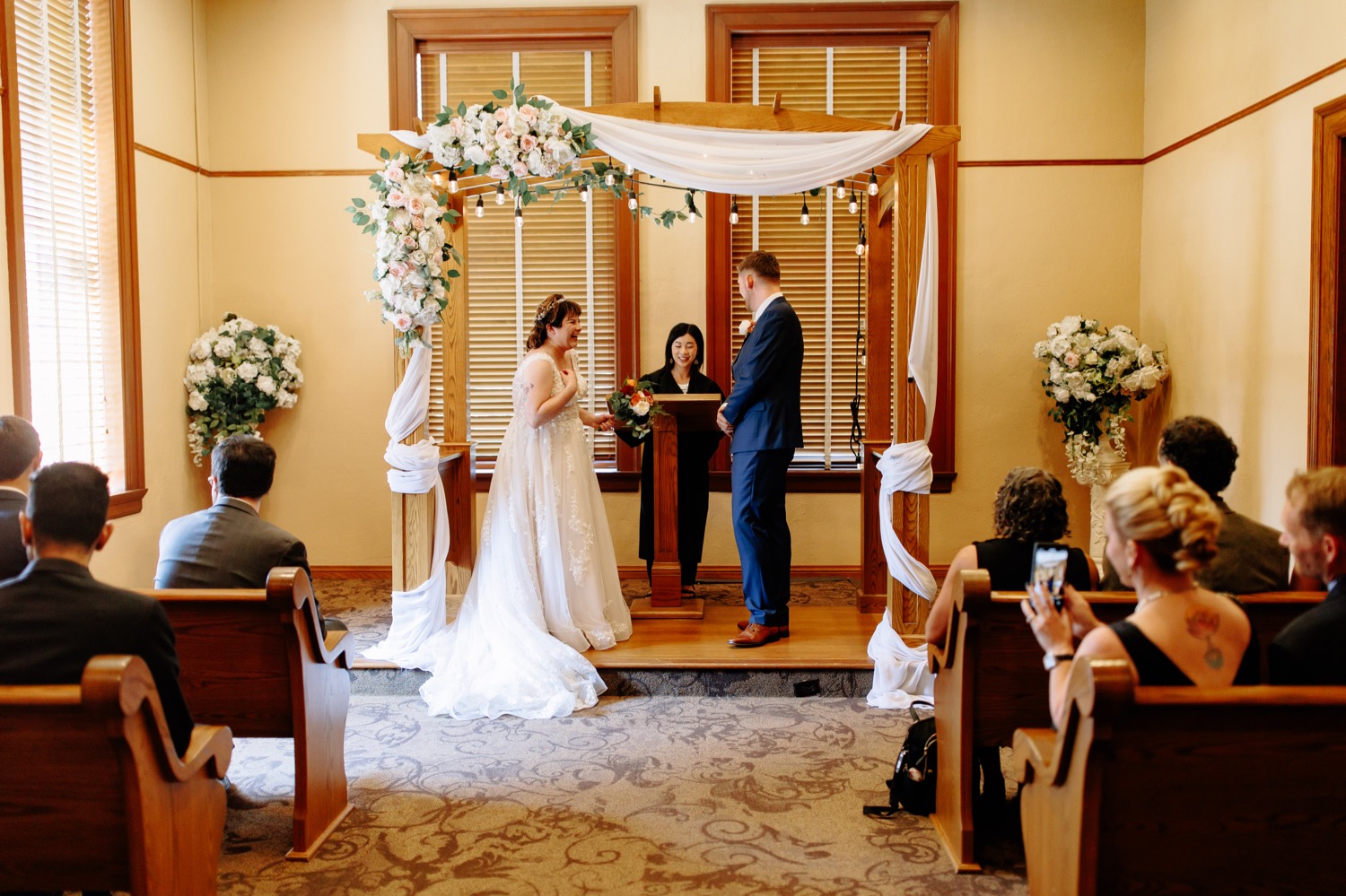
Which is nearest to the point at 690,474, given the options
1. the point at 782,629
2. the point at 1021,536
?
the point at 782,629

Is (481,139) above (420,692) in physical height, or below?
above

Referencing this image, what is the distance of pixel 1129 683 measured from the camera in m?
1.85

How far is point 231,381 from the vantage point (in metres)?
6.41

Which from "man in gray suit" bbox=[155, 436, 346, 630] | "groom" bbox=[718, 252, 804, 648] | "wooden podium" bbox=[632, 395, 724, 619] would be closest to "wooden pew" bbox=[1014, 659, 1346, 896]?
"man in gray suit" bbox=[155, 436, 346, 630]

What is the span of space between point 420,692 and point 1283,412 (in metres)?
4.30

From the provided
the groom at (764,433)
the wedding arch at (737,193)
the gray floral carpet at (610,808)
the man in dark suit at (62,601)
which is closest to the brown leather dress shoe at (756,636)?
the groom at (764,433)

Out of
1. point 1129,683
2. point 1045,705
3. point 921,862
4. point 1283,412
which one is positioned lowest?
point 921,862

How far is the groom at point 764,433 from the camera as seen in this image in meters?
4.87

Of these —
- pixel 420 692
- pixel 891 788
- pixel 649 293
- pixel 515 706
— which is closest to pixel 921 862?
pixel 891 788

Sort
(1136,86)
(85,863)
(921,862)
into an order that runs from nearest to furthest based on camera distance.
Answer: (85,863), (921,862), (1136,86)

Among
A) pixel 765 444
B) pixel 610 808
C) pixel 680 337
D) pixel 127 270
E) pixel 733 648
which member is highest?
pixel 127 270

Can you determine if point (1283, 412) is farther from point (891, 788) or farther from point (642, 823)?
point (642, 823)

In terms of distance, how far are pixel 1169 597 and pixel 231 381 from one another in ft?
19.0

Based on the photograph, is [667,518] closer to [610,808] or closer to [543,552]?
[543,552]
